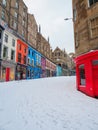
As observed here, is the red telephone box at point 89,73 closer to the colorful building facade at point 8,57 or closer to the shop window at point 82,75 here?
the shop window at point 82,75

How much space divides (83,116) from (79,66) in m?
6.09

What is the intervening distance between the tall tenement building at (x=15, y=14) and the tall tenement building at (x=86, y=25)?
66.9ft

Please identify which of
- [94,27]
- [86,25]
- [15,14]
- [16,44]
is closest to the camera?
[94,27]

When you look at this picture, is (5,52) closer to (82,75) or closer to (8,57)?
(8,57)

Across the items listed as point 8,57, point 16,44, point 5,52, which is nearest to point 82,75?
point 8,57

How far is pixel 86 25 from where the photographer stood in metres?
10.7

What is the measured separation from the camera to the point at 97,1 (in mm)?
9859

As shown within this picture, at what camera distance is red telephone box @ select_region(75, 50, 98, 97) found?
8305mm

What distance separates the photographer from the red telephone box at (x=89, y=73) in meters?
8.30

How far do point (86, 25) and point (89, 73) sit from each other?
14.2ft

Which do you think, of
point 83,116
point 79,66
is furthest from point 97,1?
point 83,116

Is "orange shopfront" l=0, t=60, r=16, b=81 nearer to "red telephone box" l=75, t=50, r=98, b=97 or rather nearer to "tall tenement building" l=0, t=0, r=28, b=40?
"tall tenement building" l=0, t=0, r=28, b=40

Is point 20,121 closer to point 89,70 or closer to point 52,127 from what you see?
point 52,127

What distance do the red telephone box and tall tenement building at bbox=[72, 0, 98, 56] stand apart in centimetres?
114
